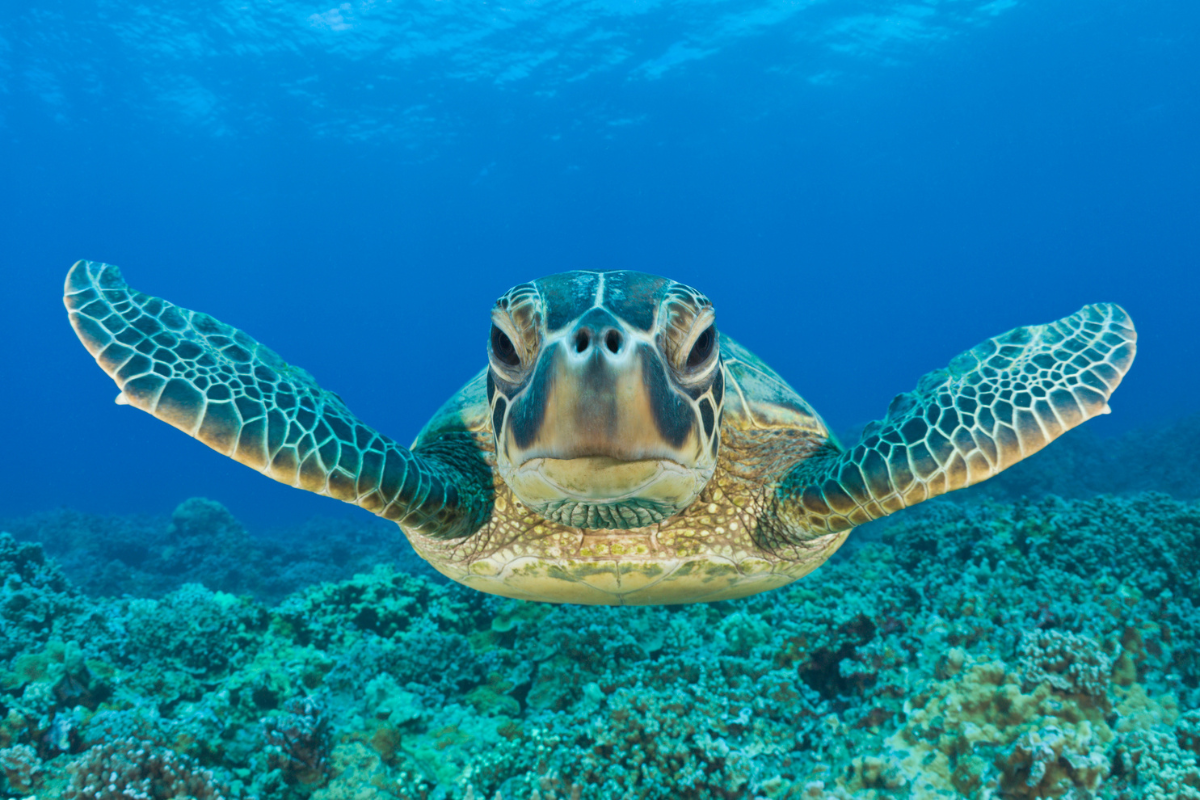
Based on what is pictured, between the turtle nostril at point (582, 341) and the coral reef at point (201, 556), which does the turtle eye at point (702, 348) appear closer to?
the turtle nostril at point (582, 341)

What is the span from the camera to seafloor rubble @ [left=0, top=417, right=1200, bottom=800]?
88.2 inches

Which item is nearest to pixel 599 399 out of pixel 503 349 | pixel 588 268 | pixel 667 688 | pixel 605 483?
pixel 605 483

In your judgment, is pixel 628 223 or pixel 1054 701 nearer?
pixel 1054 701

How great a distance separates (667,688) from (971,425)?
75.6 inches

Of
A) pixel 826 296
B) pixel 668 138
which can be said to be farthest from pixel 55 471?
pixel 826 296

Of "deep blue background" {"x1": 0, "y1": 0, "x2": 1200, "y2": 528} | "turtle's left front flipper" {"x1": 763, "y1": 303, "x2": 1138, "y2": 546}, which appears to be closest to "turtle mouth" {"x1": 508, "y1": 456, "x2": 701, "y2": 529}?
"turtle's left front flipper" {"x1": 763, "y1": 303, "x2": 1138, "y2": 546}

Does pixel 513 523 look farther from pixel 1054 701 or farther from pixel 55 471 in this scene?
pixel 55 471

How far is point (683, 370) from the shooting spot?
5.44 feet

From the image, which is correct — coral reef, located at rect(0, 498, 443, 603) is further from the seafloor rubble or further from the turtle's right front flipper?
the turtle's right front flipper

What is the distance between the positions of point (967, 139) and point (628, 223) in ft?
109

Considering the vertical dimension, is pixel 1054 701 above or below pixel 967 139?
below

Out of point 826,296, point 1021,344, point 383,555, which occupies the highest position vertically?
point 826,296

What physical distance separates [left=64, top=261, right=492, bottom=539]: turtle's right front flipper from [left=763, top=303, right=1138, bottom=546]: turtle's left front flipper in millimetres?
1672

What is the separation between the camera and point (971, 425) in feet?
7.39
